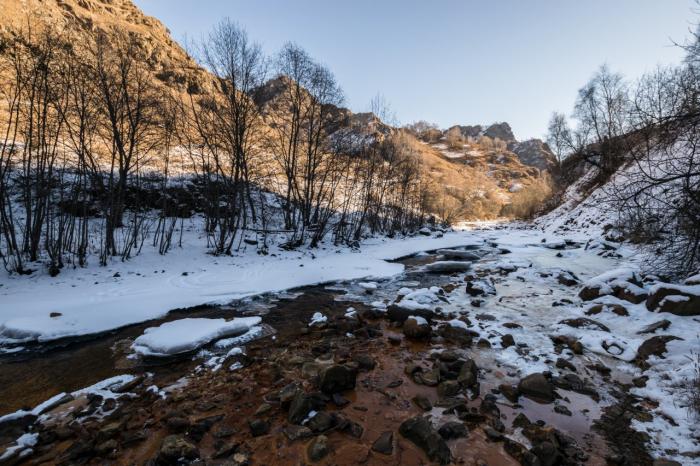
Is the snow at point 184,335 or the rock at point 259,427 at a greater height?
the snow at point 184,335

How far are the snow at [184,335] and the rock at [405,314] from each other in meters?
3.47

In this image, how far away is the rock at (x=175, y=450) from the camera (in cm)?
329

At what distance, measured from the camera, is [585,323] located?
6766 mm

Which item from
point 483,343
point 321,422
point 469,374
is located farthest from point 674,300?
point 321,422

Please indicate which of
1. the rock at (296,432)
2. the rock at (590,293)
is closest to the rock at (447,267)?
the rock at (590,293)

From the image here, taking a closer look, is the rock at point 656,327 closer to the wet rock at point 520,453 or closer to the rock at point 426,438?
the wet rock at point 520,453

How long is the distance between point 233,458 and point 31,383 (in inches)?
167

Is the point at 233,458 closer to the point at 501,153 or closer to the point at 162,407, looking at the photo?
the point at 162,407

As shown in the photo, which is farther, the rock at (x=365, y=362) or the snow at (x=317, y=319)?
the snow at (x=317, y=319)

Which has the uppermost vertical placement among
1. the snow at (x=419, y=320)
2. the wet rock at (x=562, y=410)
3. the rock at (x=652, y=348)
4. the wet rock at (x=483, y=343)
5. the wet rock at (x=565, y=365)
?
the rock at (x=652, y=348)

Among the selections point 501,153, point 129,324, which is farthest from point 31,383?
point 501,153

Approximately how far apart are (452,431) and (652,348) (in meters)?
4.30

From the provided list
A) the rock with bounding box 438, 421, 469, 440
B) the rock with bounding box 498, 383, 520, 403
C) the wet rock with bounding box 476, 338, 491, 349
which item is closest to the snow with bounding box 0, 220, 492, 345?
the wet rock with bounding box 476, 338, 491, 349

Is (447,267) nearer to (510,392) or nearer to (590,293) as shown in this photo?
(590,293)
